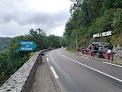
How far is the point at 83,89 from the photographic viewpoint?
3.87 m

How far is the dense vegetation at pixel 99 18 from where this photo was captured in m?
12.9

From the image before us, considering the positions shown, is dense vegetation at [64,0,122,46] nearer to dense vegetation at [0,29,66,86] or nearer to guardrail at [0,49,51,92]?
guardrail at [0,49,51,92]

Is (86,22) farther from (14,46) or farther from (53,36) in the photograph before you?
(53,36)

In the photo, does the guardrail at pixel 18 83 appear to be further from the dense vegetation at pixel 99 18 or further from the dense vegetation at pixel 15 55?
the dense vegetation at pixel 15 55

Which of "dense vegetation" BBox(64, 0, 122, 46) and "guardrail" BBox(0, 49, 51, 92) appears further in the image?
"dense vegetation" BBox(64, 0, 122, 46)

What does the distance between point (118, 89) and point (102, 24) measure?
48.5ft

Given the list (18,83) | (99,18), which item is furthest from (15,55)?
(18,83)

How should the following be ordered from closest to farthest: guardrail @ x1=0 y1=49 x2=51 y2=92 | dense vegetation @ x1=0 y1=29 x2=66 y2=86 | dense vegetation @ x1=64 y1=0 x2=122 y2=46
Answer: guardrail @ x1=0 y1=49 x2=51 y2=92 < dense vegetation @ x1=64 y1=0 x2=122 y2=46 < dense vegetation @ x1=0 y1=29 x2=66 y2=86

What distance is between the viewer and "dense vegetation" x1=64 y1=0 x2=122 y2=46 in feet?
42.4

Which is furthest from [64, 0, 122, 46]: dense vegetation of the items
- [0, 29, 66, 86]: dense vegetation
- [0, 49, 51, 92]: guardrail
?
[0, 29, 66, 86]: dense vegetation

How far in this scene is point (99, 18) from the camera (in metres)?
20.0

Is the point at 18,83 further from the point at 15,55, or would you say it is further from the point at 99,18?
the point at 15,55

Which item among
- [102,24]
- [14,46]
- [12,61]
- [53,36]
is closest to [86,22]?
[102,24]

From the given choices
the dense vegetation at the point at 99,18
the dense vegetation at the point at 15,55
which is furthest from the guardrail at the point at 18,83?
the dense vegetation at the point at 15,55
